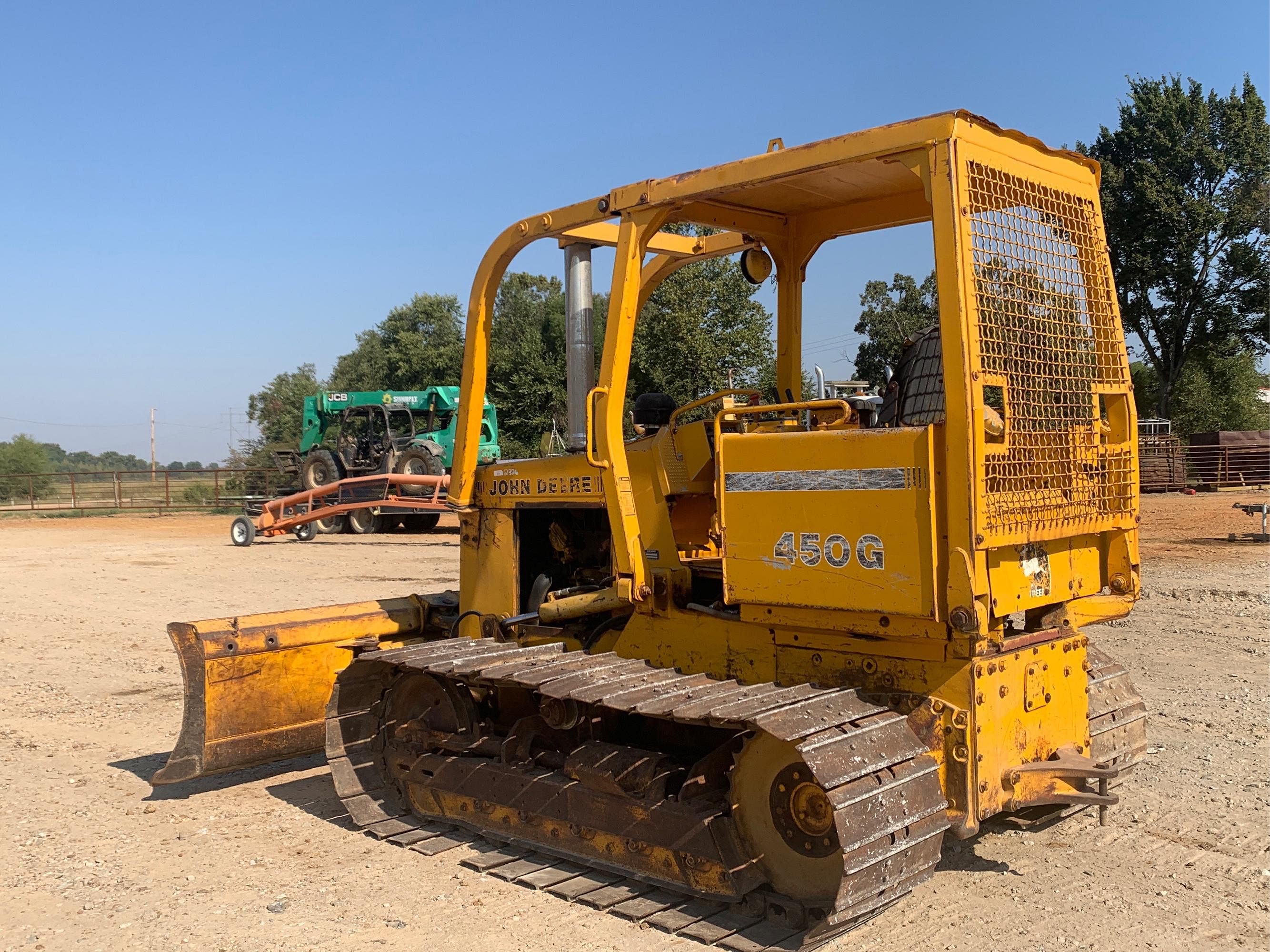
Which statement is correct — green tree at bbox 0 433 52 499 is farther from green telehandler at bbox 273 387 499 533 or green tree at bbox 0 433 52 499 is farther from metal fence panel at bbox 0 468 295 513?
green telehandler at bbox 273 387 499 533

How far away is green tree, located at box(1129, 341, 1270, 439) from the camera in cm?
3850

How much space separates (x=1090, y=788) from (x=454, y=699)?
3.16 meters

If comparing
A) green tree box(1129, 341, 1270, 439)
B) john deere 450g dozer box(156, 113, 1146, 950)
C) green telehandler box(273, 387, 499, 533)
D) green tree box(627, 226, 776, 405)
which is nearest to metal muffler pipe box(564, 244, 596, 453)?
john deere 450g dozer box(156, 113, 1146, 950)

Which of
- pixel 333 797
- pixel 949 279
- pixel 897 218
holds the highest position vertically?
pixel 897 218

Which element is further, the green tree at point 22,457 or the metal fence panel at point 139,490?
the green tree at point 22,457

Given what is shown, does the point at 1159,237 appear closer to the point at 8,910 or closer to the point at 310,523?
the point at 310,523

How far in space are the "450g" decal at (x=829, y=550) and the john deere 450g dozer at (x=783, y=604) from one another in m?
0.01

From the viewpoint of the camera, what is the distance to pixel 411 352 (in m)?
53.8

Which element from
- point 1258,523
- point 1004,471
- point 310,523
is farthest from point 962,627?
point 310,523

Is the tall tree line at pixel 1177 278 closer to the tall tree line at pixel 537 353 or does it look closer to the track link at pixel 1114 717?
the tall tree line at pixel 537 353

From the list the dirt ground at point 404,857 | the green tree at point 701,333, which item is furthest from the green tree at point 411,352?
the dirt ground at point 404,857

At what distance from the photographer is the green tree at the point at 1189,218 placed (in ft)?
122

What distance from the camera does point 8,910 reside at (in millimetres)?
4910

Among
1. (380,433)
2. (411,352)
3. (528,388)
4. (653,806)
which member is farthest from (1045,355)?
(411,352)
